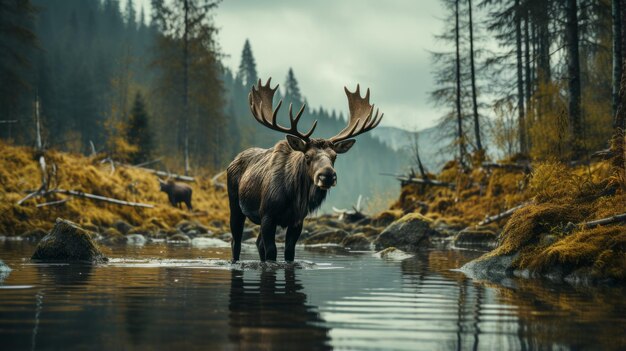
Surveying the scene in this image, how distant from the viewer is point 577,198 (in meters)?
11.9

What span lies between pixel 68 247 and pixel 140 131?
32.7m

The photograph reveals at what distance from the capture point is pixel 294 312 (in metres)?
5.71

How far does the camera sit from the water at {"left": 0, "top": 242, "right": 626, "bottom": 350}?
4297 mm

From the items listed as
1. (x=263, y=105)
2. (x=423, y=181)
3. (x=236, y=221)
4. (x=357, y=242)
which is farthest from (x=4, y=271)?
(x=423, y=181)

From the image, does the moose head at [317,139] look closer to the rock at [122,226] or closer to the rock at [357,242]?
the rock at [357,242]

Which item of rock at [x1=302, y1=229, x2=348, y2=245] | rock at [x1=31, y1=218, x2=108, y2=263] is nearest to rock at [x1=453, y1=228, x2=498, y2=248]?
rock at [x1=302, y1=229, x2=348, y2=245]

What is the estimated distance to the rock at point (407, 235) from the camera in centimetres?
1878

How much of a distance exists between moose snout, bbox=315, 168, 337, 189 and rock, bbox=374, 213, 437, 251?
8741mm

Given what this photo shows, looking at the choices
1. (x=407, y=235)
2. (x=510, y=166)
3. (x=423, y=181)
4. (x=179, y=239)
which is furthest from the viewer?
(x=423, y=181)

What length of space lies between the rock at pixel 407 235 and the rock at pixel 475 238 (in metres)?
1.23

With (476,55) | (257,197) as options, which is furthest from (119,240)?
(476,55)

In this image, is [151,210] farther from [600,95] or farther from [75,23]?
[75,23]

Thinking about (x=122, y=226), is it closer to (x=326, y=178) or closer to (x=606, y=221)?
(x=326, y=178)

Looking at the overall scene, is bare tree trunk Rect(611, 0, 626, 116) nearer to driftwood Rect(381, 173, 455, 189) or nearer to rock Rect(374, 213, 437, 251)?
rock Rect(374, 213, 437, 251)
